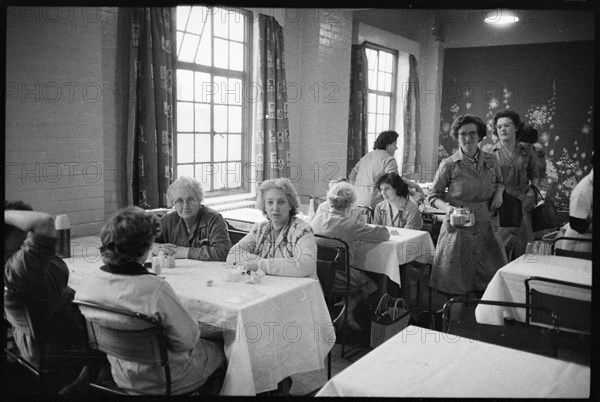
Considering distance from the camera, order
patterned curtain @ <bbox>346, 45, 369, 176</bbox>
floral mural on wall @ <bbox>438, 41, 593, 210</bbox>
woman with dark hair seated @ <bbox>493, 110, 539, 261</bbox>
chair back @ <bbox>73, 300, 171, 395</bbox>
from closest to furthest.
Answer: chair back @ <bbox>73, 300, 171, 395</bbox> → floral mural on wall @ <bbox>438, 41, 593, 210</bbox> → woman with dark hair seated @ <bbox>493, 110, 539, 261</bbox> → patterned curtain @ <bbox>346, 45, 369, 176</bbox>


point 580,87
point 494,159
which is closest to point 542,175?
point 494,159

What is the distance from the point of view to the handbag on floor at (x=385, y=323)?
295 centimetres

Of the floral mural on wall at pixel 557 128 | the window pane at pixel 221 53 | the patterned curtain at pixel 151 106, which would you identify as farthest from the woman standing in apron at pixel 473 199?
the patterned curtain at pixel 151 106

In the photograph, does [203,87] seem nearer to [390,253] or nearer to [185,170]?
[185,170]

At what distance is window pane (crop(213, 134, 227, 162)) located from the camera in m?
3.73

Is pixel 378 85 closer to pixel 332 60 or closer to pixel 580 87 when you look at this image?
pixel 332 60

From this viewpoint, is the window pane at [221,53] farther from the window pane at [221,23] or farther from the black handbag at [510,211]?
the black handbag at [510,211]

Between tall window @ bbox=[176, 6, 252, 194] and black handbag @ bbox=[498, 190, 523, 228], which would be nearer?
black handbag @ bbox=[498, 190, 523, 228]

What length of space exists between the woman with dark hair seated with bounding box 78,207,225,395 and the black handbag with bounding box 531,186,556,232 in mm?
2116

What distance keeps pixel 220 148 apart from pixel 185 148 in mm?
367

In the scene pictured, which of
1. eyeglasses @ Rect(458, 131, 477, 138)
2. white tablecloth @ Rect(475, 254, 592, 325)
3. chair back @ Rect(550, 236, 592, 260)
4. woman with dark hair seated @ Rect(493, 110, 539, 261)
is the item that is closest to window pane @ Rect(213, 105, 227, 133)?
eyeglasses @ Rect(458, 131, 477, 138)

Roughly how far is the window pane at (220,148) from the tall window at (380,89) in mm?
1061

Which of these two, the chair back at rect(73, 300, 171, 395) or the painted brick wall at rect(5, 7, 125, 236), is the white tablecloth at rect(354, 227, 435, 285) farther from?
the chair back at rect(73, 300, 171, 395)

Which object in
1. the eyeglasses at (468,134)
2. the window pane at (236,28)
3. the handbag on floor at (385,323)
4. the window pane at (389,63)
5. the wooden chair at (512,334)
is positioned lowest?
the handbag on floor at (385,323)
